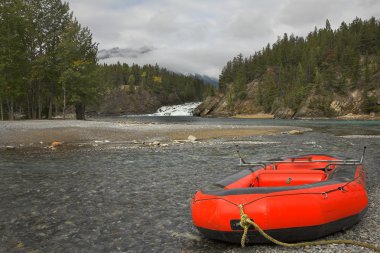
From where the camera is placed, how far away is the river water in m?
7.47

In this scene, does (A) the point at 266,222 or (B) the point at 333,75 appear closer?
(A) the point at 266,222

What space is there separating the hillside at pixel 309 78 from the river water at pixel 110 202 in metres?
106

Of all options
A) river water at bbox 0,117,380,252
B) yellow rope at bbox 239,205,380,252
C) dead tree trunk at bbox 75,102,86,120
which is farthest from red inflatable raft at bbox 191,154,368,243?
dead tree trunk at bbox 75,102,86,120

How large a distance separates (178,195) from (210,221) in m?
4.48

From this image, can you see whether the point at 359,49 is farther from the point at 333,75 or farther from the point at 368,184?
the point at 368,184

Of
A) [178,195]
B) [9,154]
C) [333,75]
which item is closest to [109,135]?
[9,154]

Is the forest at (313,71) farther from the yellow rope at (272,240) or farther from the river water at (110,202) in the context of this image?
the yellow rope at (272,240)

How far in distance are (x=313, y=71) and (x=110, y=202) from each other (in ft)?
458

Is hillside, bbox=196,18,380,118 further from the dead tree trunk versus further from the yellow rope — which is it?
the yellow rope

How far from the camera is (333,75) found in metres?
127

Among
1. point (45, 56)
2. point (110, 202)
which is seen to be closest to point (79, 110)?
point (45, 56)

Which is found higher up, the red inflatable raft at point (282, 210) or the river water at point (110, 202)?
the red inflatable raft at point (282, 210)

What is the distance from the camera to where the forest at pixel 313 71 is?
122m

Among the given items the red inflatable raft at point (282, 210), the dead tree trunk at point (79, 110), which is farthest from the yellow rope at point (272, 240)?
the dead tree trunk at point (79, 110)
